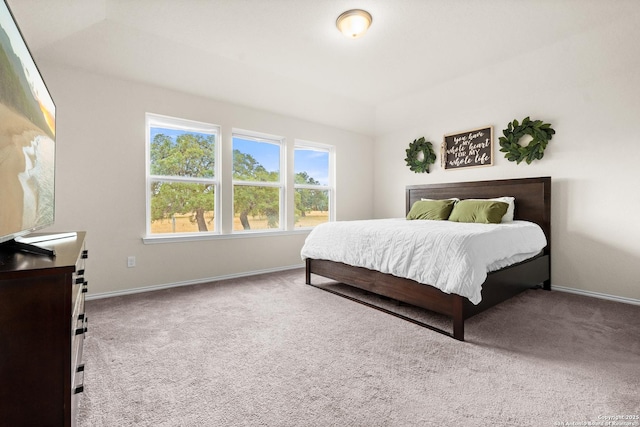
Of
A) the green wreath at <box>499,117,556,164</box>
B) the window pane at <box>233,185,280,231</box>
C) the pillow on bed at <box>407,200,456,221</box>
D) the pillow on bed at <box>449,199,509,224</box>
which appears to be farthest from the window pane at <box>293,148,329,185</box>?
the green wreath at <box>499,117,556,164</box>

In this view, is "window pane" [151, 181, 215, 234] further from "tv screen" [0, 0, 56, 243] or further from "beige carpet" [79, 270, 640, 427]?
"tv screen" [0, 0, 56, 243]

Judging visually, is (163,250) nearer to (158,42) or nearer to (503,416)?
(158,42)

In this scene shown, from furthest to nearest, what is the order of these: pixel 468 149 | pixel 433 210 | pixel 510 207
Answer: pixel 468 149
pixel 433 210
pixel 510 207

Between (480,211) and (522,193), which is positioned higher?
(522,193)

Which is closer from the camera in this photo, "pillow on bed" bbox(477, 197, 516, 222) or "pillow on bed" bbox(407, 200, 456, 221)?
"pillow on bed" bbox(477, 197, 516, 222)

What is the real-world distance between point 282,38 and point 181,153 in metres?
1.78

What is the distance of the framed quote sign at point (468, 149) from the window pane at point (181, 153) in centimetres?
324

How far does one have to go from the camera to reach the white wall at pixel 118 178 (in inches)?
112

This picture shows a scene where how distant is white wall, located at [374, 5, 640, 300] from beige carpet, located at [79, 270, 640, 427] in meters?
0.60


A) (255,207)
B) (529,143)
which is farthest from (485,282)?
(255,207)

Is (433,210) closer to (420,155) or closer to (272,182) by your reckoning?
(420,155)

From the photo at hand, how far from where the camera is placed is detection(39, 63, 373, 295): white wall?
285cm

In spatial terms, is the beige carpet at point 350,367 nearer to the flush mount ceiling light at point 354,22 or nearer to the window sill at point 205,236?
the window sill at point 205,236

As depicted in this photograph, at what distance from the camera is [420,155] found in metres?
4.69
